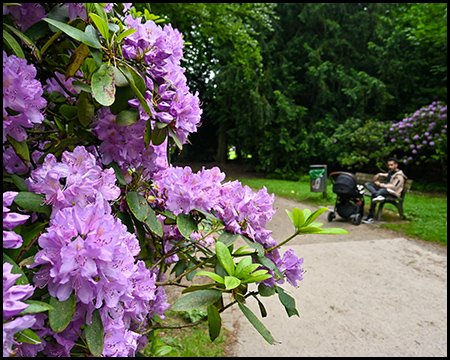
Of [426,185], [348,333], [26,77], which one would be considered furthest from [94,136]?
[426,185]

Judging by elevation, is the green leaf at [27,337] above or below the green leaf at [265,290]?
above

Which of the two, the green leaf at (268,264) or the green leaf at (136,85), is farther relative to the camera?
the green leaf at (268,264)

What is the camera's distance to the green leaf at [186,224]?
2.96ft

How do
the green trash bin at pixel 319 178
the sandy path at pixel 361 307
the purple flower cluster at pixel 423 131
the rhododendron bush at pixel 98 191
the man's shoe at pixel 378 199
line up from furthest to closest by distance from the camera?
the purple flower cluster at pixel 423 131 < the green trash bin at pixel 319 178 < the man's shoe at pixel 378 199 < the sandy path at pixel 361 307 < the rhododendron bush at pixel 98 191

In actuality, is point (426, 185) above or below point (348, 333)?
above

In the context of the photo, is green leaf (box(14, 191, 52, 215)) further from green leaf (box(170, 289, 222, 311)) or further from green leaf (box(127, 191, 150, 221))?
green leaf (box(170, 289, 222, 311))

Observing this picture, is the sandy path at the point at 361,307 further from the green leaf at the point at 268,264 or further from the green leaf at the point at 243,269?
the green leaf at the point at 243,269

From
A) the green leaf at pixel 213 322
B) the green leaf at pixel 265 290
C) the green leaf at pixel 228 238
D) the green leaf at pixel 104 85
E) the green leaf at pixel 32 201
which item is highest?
the green leaf at pixel 104 85

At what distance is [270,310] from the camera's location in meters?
3.23

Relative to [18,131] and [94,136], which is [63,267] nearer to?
[18,131]

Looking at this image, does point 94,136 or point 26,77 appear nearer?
point 26,77

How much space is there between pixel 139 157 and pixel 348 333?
2714 mm

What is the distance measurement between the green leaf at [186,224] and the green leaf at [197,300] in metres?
0.16

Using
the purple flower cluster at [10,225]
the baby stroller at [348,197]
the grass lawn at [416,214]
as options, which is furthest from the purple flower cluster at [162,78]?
the baby stroller at [348,197]
